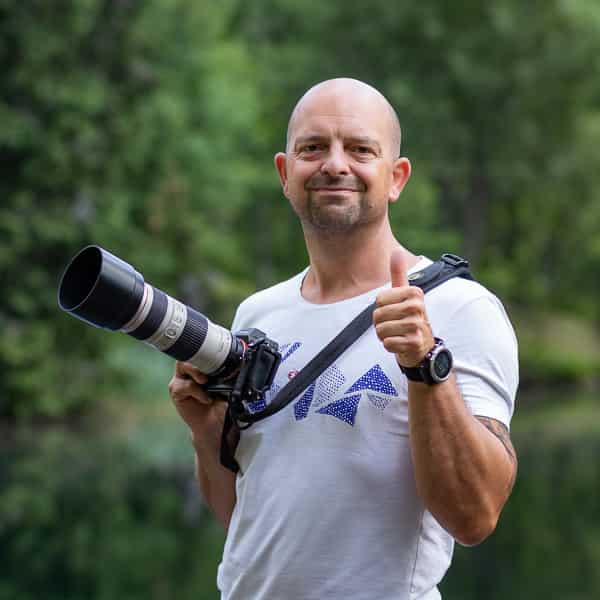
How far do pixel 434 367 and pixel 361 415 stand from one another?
0.26 m

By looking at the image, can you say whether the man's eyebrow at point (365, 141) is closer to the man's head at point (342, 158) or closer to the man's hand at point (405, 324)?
the man's head at point (342, 158)

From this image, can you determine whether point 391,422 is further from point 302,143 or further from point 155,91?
point 155,91

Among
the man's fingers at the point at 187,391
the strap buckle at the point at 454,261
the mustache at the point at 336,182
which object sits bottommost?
the man's fingers at the point at 187,391

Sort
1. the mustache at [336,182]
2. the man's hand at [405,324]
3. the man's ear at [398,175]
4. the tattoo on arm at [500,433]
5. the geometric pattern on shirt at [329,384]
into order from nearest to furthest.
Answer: the man's hand at [405,324], the tattoo on arm at [500,433], the geometric pattern on shirt at [329,384], the mustache at [336,182], the man's ear at [398,175]

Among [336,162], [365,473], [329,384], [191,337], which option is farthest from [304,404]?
[336,162]

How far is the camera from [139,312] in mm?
2516

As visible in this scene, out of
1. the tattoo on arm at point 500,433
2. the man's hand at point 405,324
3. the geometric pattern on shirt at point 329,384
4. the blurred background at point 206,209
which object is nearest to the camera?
the man's hand at point 405,324

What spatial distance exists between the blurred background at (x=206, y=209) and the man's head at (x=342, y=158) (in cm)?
680

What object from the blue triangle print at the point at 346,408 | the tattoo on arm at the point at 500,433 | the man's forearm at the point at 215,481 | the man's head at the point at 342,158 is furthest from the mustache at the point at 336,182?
the man's forearm at the point at 215,481

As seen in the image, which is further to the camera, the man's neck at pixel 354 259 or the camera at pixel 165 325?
the man's neck at pixel 354 259

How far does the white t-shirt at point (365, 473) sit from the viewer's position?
7.82 ft

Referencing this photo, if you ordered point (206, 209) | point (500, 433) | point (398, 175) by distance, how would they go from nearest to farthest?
point (500, 433), point (398, 175), point (206, 209)

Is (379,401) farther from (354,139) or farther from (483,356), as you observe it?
(354,139)

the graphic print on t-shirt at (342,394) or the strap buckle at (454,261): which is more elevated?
the strap buckle at (454,261)
